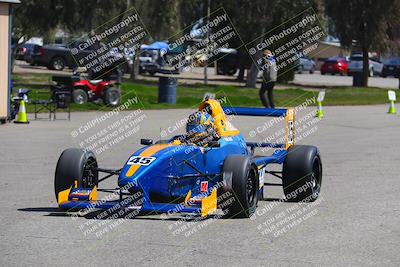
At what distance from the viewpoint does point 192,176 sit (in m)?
11.2

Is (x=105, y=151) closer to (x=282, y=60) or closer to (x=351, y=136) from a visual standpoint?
(x=351, y=136)

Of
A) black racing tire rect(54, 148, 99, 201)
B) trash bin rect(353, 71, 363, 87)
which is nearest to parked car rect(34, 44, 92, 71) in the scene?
trash bin rect(353, 71, 363, 87)

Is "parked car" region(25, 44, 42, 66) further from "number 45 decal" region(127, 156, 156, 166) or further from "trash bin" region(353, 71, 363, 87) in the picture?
"number 45 decal" region(127, 156, 156, 166)

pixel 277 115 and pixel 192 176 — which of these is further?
pixel 277 115

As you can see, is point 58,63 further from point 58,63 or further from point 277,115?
point 277,115

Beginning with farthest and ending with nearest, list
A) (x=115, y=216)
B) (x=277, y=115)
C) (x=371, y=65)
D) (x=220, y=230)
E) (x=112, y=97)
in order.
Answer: (x=371, y=65) < (x=112, y=97) < (x=277, y=115) < (x=115, y=216) < (x=220, y=230)

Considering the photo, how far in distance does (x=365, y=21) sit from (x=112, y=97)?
66.3ft

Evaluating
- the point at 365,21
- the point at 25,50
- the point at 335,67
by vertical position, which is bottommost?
the point at 335,67

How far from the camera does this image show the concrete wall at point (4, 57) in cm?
2514

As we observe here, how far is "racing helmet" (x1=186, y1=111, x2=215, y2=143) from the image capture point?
11.9 m

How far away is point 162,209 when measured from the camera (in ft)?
34.4

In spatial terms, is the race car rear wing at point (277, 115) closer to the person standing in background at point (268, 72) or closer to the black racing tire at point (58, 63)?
the person standing in background at point (268, 72)

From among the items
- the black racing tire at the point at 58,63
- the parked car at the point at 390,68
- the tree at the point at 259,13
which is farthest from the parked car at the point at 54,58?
the parked car at the point at 390,68

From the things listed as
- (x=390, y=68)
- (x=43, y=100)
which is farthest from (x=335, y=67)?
(x=43, y=100)
